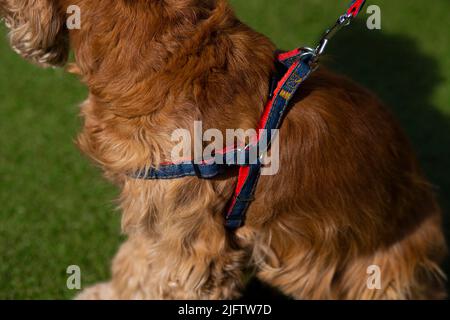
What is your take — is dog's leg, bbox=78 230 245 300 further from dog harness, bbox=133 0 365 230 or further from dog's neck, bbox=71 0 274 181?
dog's neck, bbox=71 0 274 181

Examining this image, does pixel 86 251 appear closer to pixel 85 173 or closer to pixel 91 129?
pixel 85 173

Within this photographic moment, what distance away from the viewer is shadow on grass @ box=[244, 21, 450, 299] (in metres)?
4.19

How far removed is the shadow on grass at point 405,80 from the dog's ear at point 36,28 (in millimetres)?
2626

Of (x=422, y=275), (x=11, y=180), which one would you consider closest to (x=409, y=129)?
(x=422, y=275)

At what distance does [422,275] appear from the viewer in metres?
2.75

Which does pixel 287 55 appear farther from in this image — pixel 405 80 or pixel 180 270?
pixel 405 80

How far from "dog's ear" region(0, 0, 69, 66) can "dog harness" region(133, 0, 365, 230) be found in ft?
1.69

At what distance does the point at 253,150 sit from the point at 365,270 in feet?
2.91

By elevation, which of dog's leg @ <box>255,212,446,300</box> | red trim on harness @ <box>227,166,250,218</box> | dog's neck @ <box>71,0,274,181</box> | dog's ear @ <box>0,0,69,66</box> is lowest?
dog's leg @ <box>255,212,446,300</box>

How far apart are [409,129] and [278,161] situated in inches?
96.7

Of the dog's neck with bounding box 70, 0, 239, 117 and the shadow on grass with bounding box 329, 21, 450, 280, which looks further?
the shadow on grass with bounding box 329, 21, 450, 280

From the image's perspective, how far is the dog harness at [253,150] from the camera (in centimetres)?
212

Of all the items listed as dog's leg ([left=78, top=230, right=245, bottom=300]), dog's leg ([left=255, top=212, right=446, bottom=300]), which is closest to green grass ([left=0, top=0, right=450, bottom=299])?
dog's leg ([left=78, top=230, right=245, bottom=300])

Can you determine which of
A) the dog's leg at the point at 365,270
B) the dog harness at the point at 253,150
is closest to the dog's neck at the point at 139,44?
the dog harness at the point at 253,150
